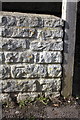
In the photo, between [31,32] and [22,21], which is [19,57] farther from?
[22,21]

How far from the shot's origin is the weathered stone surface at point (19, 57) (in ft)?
10.8

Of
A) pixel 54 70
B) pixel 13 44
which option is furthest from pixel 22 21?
pixel 54 70

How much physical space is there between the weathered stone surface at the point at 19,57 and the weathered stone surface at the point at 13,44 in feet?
0.26

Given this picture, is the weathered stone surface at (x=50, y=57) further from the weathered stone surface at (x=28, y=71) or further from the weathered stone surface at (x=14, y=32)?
the weathered stone surface at (x=14, y=32)

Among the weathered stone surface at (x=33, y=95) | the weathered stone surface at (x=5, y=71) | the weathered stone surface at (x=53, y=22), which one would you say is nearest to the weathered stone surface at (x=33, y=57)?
the weathered stone surface at (x=5, y=71)

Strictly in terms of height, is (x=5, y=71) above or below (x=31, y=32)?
below

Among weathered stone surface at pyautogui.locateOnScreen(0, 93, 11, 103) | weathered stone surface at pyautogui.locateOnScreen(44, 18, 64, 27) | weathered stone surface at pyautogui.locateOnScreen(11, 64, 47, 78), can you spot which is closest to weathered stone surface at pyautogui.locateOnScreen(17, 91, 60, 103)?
weathered stone surface at pyautogui.locateOnScreen(0, 93, 11, 103)

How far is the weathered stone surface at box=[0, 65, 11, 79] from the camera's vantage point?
3.33 metres

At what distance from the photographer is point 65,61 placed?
11.5ft

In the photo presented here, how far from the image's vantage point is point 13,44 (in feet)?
10.7

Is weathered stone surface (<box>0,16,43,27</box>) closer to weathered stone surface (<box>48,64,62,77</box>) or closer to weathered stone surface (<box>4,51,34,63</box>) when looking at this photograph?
weathered stone surface (<box>4,51,34,63</box>)

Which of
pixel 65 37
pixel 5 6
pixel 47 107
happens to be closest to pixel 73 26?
pixel 65 37

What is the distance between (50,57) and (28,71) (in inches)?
16.5

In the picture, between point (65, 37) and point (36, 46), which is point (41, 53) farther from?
point (65, 37)
